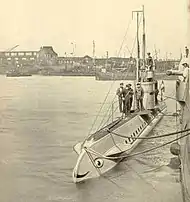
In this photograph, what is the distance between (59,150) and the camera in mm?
1861

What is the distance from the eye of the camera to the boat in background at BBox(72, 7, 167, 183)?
5.90ft

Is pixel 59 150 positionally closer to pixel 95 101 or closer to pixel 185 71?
pixel 95 101

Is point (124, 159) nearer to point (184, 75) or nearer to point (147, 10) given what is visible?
point (184, 75)

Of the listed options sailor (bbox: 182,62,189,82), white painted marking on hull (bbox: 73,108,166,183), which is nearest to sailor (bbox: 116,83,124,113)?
white painted marking on hull (bbox: 73,108,166,183)

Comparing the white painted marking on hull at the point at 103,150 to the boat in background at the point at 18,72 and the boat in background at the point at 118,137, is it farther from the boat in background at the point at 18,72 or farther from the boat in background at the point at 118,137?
the boat in background at the point at 18,72

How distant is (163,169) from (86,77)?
43 cm

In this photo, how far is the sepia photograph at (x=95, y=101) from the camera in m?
1.80

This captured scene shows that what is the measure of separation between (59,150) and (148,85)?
0.40 meters

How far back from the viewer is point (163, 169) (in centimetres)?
180

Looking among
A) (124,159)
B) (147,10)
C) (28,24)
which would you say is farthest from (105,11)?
(124,159)

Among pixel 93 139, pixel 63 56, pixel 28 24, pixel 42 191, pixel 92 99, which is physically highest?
pixel 28 24

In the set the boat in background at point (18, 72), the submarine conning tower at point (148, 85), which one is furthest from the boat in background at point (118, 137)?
the boat in background at point (18, 72)

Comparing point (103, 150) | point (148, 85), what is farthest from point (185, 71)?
point (103, 150)

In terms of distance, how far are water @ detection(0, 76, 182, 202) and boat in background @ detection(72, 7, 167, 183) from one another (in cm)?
3
